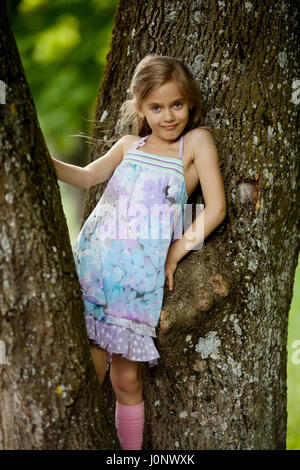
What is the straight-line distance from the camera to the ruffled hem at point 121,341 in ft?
9.19

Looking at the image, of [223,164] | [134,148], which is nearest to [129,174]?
[134,148]

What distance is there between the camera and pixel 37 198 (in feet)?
7.41

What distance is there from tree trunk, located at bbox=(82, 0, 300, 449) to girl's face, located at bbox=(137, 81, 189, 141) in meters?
0.21

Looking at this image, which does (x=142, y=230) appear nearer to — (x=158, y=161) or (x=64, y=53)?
(x=158, y=161)

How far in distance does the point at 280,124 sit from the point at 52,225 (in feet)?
4.60

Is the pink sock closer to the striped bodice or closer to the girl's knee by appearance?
the girl's knee

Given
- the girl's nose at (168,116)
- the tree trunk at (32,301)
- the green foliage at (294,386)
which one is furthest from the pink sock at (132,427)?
the green foliage at (294,386)

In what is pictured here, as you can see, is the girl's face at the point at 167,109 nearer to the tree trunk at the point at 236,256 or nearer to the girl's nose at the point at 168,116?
the girl's nose at the point at 168,116

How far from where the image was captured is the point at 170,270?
290cm

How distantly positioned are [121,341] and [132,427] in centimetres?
51

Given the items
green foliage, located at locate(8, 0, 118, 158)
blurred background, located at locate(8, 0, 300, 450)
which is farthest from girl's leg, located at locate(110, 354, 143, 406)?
green foliage, located at locate(8, 0, 118, 158)

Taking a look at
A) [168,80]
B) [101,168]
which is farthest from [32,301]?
[168,80]

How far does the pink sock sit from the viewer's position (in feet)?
9.82

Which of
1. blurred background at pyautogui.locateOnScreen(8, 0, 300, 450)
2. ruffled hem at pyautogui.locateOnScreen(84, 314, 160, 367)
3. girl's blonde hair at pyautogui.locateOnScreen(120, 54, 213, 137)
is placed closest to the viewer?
ruffled hem at pyautogui.locateOnScreen(84, 314, 160, 367)
